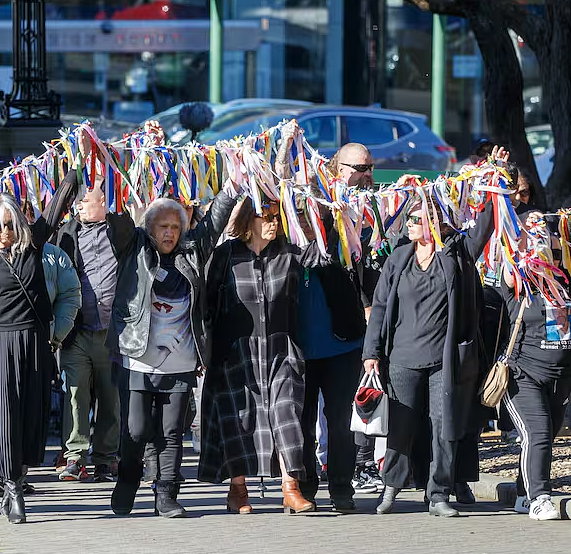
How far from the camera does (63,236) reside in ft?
29.7

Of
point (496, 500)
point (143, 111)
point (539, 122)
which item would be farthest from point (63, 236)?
point (539, 122)

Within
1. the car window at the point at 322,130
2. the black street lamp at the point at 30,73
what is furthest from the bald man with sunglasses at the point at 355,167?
the car window at the point at 322,130

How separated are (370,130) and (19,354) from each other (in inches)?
511

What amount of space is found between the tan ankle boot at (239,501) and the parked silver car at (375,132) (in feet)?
36.9

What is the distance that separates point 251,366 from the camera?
25.3 feet

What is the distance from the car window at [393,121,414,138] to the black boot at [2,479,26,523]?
43.7ft

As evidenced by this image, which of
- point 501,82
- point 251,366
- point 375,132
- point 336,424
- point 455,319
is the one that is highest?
point 501,82

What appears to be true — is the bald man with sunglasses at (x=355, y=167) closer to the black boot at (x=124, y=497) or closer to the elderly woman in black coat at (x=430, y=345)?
the elderly woman in black coat at (x=430, y=345)

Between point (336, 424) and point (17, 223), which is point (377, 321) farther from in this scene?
point (17, 223)

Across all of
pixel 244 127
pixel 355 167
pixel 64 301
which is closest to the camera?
pixel 64 301

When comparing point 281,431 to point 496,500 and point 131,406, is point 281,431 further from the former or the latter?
point 496,500

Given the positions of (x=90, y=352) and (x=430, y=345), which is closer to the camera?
(x=430, y=345)

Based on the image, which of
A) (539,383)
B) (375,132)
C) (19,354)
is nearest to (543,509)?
(539,383)

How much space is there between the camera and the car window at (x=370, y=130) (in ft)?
64.8
